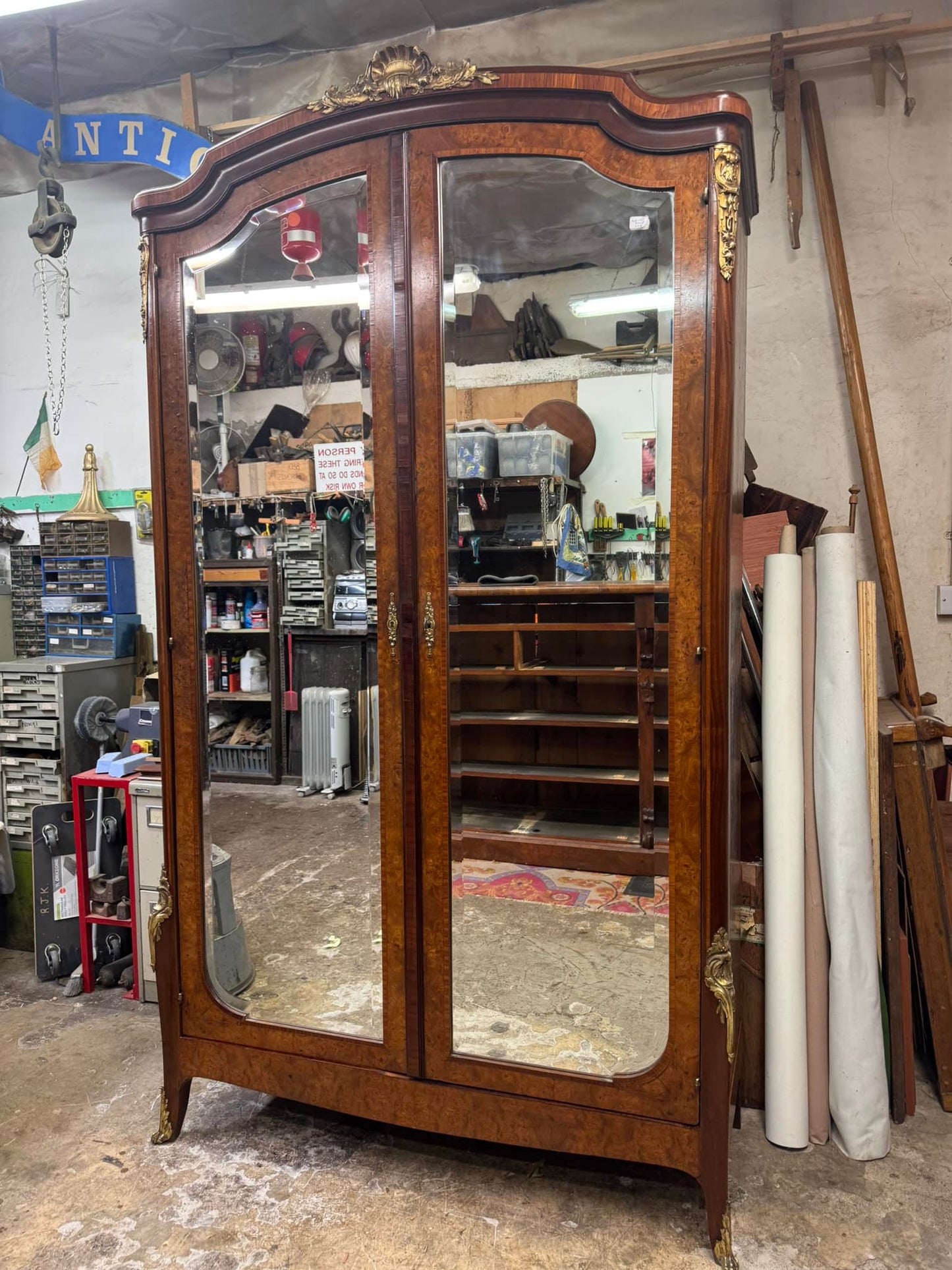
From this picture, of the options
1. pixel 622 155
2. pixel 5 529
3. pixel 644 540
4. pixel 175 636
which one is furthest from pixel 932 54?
pixel 5 529

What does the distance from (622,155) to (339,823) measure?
1501 mm

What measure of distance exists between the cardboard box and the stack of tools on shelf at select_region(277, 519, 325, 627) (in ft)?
0.33

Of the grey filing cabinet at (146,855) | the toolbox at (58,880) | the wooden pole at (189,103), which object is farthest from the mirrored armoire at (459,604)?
the wooden pole at (189,103)

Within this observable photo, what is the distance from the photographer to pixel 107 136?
3.46 meters

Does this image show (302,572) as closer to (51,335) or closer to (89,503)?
(89,503)

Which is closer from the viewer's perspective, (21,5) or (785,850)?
(785,850)

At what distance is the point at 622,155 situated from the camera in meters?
1.59

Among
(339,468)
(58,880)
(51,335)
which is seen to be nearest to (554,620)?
(339,468)

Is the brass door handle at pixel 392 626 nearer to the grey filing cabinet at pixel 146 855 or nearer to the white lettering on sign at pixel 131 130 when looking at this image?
the grey filing cabinet at pixel 146 855

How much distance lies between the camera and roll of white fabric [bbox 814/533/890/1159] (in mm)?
1967

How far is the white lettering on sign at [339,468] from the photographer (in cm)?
185

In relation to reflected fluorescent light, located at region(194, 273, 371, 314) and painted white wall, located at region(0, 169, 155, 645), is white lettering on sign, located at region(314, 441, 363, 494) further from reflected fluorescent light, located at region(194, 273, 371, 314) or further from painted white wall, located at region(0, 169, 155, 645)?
painted white wall, located at region(0, 169, 155, 645)

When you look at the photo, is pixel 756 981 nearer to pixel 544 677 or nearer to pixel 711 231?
pixel 544 677

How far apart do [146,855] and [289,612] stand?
44.3 inches
